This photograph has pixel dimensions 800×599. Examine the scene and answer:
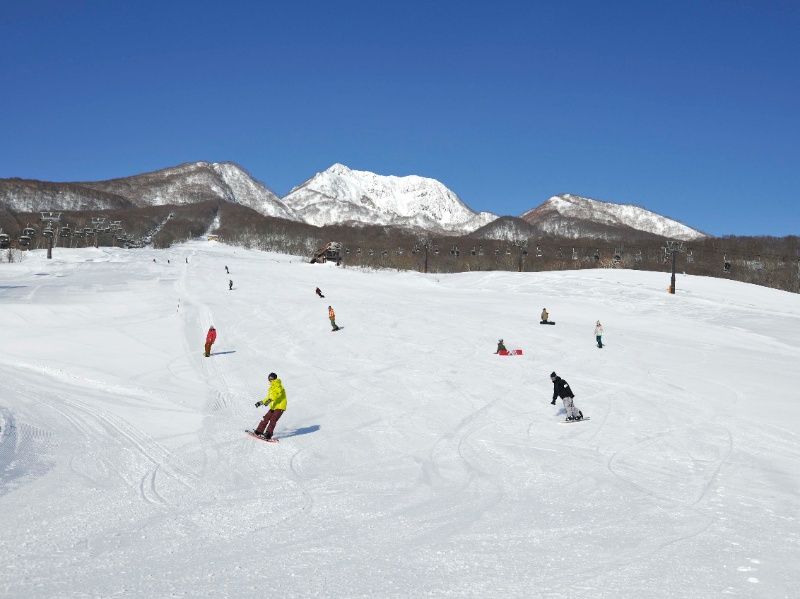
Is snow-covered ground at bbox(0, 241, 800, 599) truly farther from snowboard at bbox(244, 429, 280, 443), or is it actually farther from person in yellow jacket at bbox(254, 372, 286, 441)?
person in yellow jacket at bbox(254, 372, 286, 441)

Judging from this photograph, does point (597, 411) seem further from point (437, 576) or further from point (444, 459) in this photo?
point (437, 576)

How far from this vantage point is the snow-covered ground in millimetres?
6344

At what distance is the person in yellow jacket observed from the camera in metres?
12.2

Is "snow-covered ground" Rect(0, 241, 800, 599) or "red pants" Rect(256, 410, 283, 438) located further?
"red pants" Rect(256, 410, 283, 438)

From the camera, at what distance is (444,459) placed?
37.4ft

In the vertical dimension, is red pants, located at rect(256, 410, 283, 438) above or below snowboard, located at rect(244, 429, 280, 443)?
above

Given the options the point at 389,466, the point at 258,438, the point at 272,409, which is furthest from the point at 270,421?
the point at 389,466

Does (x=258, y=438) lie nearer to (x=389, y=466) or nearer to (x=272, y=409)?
(x=272, y=409)

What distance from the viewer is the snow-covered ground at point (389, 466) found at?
6.34 meters

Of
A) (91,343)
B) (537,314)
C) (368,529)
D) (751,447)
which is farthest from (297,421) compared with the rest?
(537,314)

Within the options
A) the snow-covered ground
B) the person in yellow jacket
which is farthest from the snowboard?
the snow-covered ground

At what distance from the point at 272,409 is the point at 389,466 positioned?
2832 mm

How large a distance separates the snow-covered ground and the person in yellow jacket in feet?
1.45

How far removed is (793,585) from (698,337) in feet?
92.5
